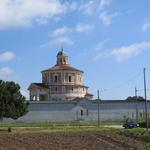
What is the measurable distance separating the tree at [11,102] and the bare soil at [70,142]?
52.0 feet

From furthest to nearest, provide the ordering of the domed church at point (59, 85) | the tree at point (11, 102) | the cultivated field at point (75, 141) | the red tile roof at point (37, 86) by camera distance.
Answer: the domed church at point (59, 85)
the red tile roof at point (37, 86)
the tree at point (11, 102)
the cultivated field at point (75, 141)

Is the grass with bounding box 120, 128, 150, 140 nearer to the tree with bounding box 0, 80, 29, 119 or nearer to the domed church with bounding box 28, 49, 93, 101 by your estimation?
the tree with bounding box 0, 80, 29, 119

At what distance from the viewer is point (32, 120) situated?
10306cm

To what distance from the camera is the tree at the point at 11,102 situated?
6956cm

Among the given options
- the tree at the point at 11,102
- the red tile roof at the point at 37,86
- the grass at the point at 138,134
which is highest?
the red tile roof at the point at 37,86

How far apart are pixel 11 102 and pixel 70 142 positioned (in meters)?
22.7

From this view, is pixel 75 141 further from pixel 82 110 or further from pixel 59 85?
pixel 59 85

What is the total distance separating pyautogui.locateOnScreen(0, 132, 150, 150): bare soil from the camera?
45750mm

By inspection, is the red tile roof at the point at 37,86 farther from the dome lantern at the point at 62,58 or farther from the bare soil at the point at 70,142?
the bare soil at the point at 70,142

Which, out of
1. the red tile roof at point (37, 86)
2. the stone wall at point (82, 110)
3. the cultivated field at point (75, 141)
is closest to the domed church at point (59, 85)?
the red tile roof at point (37, 86)

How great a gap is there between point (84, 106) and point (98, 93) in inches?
736

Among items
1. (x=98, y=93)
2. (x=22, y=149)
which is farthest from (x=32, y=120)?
(x=22, y=149)

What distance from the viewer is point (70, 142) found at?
162 feet

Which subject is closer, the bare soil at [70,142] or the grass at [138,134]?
the bare soil at [70,142]
